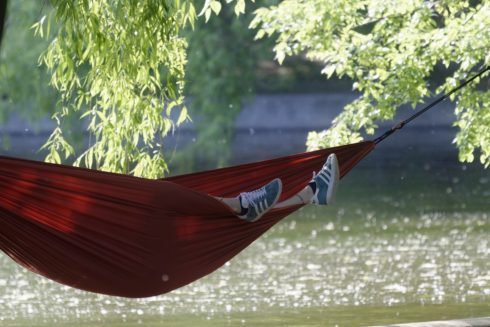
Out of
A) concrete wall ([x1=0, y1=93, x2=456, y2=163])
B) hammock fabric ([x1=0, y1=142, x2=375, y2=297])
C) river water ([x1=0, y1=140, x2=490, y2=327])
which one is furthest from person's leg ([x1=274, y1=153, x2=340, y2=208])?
concrete wall ([x1=0, y1=93, x2=456, y2=163])

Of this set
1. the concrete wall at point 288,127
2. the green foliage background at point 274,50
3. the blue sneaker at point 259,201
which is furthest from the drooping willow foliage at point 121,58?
the concrete wall at point 288,127

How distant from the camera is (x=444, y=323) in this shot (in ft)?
13.2

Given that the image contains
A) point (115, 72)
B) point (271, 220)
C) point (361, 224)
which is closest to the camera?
point (271, 220)

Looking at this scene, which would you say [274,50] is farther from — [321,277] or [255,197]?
[255,197]

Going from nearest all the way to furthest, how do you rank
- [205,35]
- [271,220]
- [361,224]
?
1. [271,220]
2. [361,224]
3. [205,35]

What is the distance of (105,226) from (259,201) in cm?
56

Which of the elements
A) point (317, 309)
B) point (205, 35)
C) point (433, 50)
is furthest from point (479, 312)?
point (205, 35)

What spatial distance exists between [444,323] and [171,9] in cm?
198

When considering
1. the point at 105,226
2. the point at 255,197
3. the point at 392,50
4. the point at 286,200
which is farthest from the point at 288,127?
the point at 105,226

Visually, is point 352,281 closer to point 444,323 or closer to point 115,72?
point 115,72

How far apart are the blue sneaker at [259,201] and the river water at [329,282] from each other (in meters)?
2.23

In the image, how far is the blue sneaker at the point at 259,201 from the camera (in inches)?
172

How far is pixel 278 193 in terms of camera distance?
4438 mm

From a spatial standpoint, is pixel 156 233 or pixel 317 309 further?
pixel 317 309
